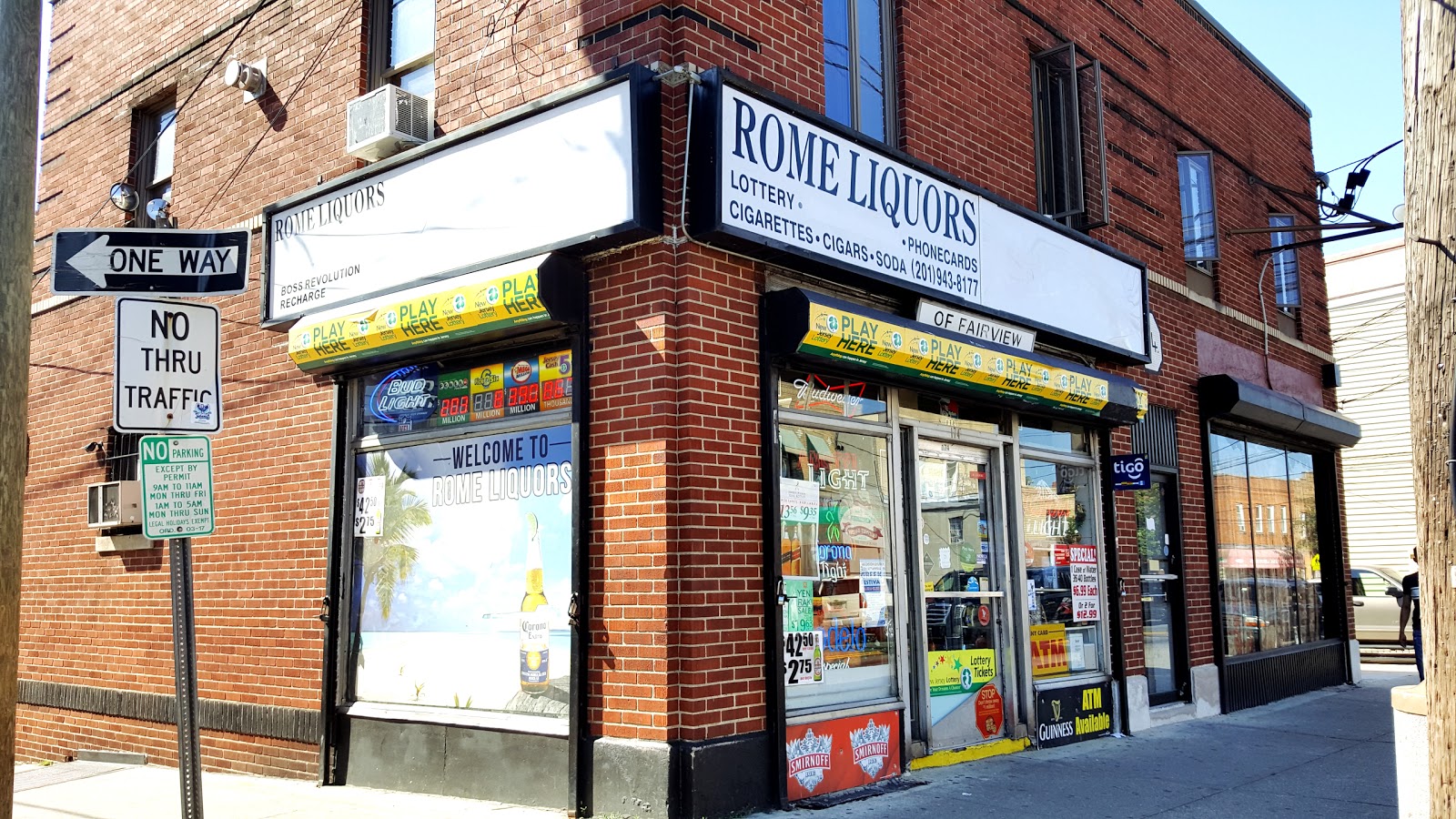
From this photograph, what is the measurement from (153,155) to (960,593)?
30.2 ft

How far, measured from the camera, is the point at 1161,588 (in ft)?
39.2

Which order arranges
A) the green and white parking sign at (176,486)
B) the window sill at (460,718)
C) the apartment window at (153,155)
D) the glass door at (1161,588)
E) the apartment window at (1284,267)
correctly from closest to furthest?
the green and white parking sign at (176,486), the window sill at (460,718), the apartment window at (153,155), the glass door at (1161,588), the apartment window at (1284,267)

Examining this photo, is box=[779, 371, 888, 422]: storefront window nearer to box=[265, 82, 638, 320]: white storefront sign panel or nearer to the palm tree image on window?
box=[265, 82, 638, 320]: white storefront sign panel

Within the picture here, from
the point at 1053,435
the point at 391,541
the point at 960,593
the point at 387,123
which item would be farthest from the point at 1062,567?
the point at 387,123

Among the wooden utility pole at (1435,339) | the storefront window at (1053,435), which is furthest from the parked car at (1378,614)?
the wooden utility pole at (1435,339)

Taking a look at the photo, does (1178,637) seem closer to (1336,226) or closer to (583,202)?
(1336,226)

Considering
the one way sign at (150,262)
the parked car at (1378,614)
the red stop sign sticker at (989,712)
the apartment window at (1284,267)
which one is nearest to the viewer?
the one way sign at (150,262)

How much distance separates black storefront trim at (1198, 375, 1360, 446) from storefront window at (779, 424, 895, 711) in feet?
20.2

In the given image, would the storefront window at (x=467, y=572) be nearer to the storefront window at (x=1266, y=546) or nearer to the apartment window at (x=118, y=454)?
the apartment window at (x=118, y=454)

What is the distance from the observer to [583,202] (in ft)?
23.1

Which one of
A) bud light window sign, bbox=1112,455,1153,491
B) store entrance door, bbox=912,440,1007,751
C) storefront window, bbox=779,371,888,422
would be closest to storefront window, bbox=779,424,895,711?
storefront window, bbox=779,371,888,422

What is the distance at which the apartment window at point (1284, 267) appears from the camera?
1548 centimetres

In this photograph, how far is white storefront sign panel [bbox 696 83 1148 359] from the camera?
709 cm

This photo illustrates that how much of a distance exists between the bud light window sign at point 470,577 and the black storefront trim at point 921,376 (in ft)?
5.22
